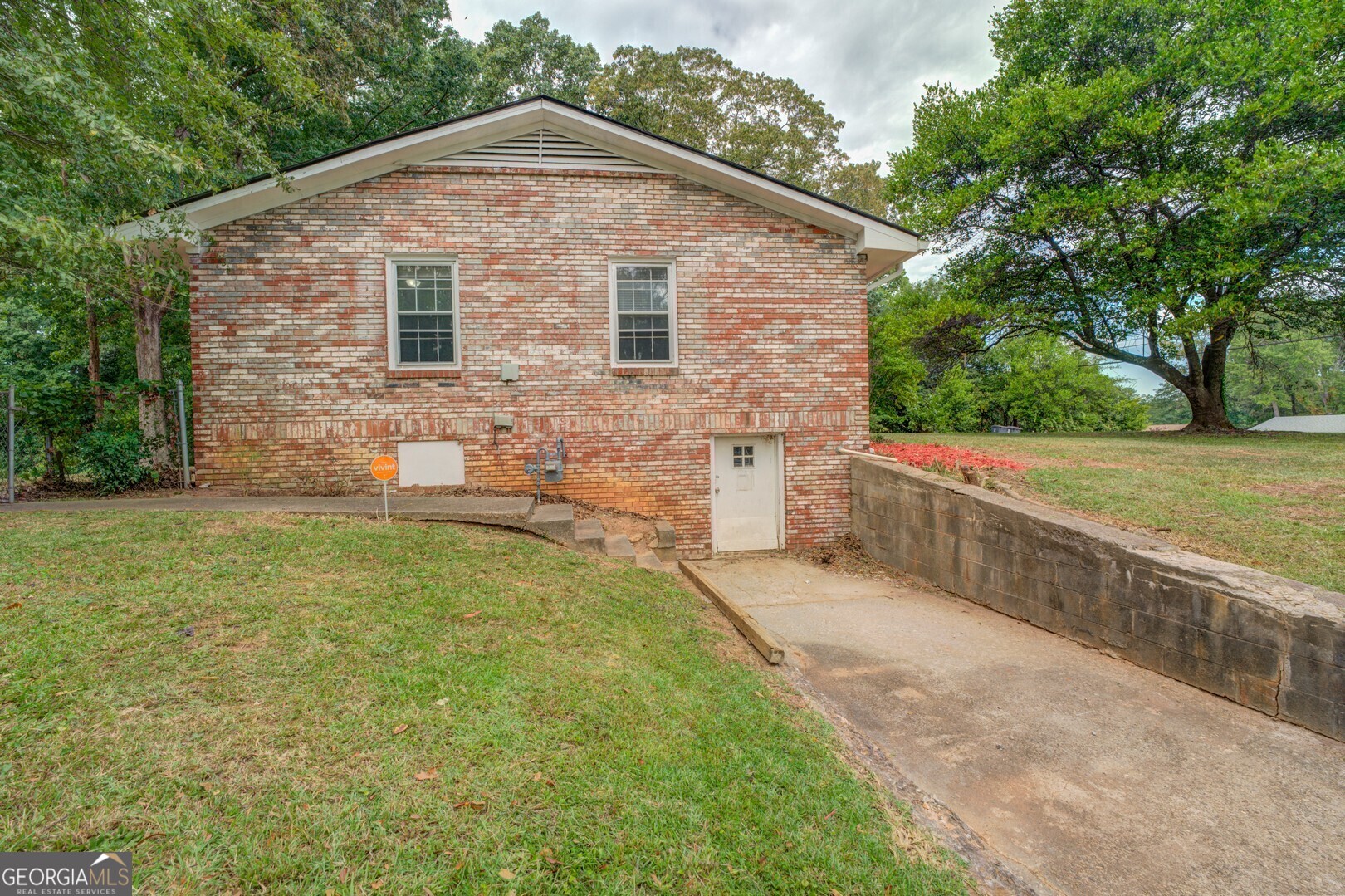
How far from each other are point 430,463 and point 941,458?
7.98 metres

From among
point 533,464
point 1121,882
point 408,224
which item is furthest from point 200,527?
point 1121,882

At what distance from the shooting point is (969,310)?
16.1m

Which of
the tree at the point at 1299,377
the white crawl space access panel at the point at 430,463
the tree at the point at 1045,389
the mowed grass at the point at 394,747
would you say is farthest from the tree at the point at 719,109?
the tree at the point at 1299,377

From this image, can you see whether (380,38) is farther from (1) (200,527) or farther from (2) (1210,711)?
(2) (1210,711)

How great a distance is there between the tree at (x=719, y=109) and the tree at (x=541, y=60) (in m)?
1.03

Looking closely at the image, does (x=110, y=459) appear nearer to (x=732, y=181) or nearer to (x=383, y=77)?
(x=732, y=181)

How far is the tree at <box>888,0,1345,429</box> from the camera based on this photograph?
12.2m

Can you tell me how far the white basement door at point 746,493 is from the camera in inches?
347

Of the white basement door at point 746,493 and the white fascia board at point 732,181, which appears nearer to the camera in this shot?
the white fascia board at point 732,181

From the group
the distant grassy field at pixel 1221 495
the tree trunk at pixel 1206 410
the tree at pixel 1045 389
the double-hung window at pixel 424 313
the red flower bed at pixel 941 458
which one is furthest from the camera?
the tree at pixel 1045 389

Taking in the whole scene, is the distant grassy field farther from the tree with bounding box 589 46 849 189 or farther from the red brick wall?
the tree with bounding box 589 46 849 189

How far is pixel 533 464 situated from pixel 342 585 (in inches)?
157

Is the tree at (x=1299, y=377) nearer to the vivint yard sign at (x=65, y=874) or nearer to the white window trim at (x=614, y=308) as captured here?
the white window trim at (x=614, y=308)

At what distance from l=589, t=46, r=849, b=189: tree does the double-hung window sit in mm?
14060
